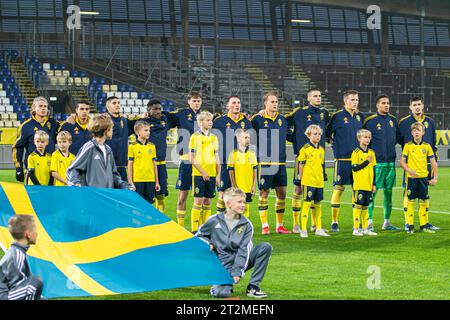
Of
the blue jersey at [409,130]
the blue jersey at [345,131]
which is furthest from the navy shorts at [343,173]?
the blue jersey at [409,130]

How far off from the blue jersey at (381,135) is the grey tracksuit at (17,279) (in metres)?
7.97

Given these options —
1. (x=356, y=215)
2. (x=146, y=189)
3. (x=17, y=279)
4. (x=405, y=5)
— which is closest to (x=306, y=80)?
(x=405, y=5)

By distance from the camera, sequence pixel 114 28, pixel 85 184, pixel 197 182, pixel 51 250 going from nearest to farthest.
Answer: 1. pixel 51 250
2. pixel 85 184
3. pixel 197 182
4. pixel 114 28

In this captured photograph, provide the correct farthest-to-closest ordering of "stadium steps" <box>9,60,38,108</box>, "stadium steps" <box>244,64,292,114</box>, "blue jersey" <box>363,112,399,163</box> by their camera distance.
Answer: "stadium steps" <box>244,64,292,114</box>
"stadium steps" <box>9,60,38,108</box>
"blue jersey" <box>363,112,399,163</box>

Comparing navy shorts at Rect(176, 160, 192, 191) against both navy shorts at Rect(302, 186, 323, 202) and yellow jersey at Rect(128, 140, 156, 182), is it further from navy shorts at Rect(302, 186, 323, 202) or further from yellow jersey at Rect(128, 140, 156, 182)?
navy shorts at Rect(302, 186, 323, 202)

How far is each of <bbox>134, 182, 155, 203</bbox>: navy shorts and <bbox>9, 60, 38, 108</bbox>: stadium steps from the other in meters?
23.0

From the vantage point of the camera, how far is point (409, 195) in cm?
1295

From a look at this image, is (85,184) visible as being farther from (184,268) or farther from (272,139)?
(272,139)

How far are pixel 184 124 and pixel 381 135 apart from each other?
294cm

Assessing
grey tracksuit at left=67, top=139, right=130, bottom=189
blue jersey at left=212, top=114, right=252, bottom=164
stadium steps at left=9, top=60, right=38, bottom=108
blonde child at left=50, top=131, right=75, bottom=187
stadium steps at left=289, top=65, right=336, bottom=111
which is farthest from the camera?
stadium steps at left=289, top=65, right=336, bottom=111

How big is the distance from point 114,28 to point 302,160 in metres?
34.1

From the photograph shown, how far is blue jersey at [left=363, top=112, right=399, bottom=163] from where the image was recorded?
44.2 ft

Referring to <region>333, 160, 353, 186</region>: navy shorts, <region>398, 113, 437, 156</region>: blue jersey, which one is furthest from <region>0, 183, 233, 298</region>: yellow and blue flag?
<region>398, 113, 437, 156</region>: blue jersey

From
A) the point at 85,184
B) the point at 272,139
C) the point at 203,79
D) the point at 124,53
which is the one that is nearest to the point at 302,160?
the point at 272,139
